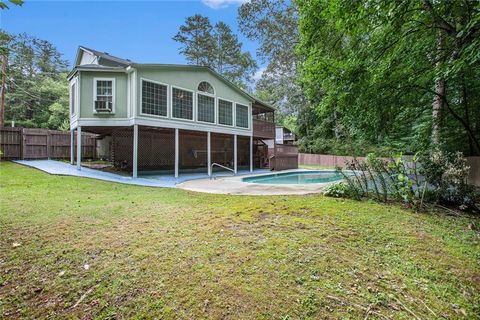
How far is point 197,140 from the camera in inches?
612

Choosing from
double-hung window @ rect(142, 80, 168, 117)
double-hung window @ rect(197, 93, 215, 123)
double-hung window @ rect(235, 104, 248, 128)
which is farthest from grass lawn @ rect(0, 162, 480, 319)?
double-hung window @ rect(235, 104, 248, 128)

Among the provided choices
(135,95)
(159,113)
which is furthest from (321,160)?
(135,95)

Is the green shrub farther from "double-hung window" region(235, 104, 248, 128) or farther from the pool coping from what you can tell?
"double-hung window" region(235, 104, 248, 128)

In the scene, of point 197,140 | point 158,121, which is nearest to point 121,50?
point 197,140

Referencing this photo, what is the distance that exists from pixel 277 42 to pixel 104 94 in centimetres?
1934

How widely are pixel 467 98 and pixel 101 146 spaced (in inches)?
682

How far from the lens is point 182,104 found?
11.7 meters

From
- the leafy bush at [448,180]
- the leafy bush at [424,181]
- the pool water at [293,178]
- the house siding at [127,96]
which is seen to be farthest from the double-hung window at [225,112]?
the leafy bush at [448,180]

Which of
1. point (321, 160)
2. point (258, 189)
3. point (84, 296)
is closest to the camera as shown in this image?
point (84, 296)

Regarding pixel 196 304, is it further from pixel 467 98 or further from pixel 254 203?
pixel 467 98

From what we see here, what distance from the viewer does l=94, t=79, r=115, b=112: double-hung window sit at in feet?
33.3

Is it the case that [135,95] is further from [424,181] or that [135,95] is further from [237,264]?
[424,181]

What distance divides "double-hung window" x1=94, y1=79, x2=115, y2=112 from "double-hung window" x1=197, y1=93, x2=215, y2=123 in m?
3.85

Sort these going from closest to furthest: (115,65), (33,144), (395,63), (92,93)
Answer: (395,63) < (92,93) < (115,65) < (33,144)
